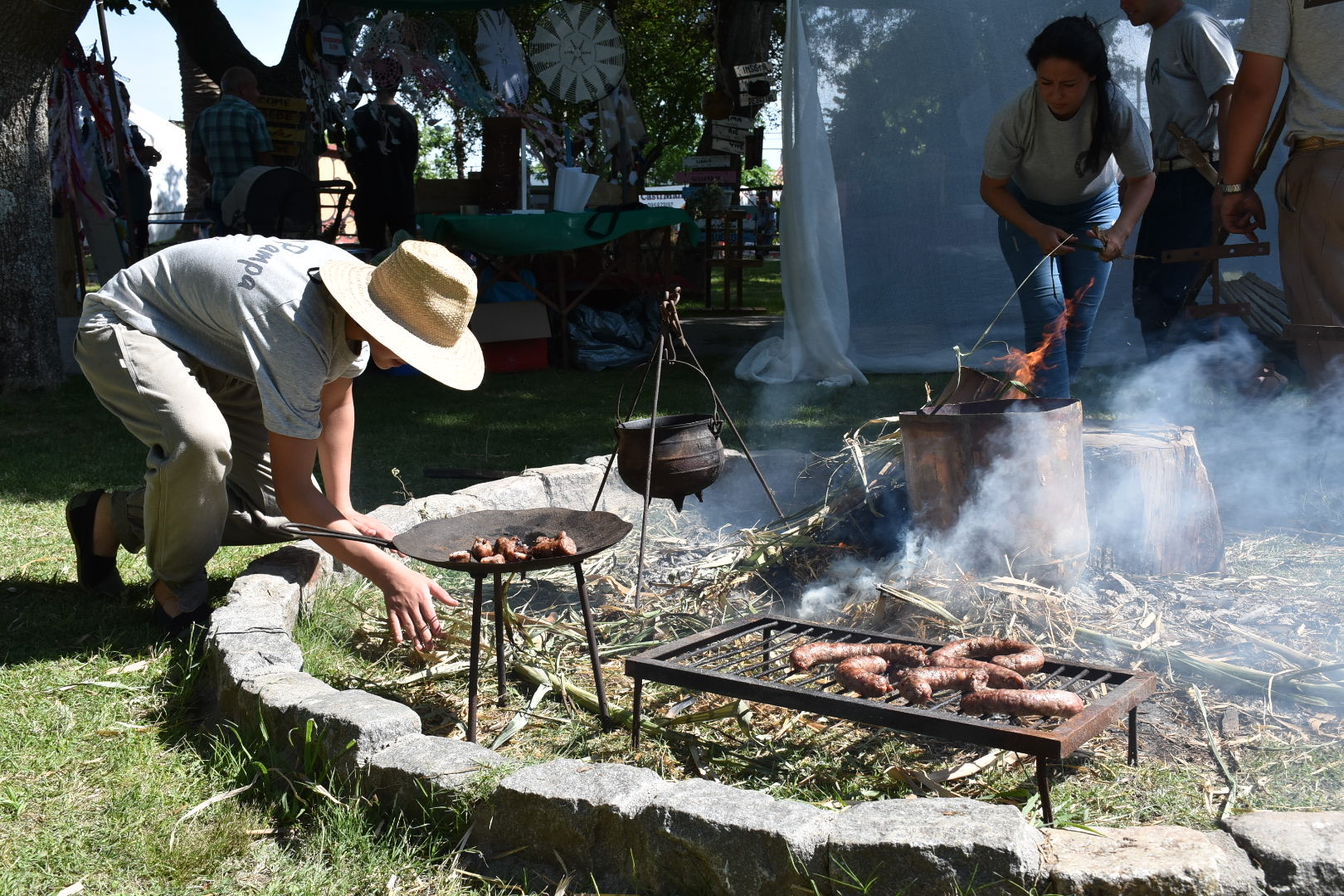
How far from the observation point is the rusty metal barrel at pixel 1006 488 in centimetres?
359

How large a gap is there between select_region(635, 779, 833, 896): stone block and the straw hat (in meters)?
1.32

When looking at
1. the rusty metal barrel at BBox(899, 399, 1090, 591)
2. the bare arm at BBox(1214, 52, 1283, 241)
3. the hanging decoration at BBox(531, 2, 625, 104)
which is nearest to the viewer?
the rusty metal barrel at BBox(899, 399, 1090, 591)

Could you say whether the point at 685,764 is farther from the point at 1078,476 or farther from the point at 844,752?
the point at 1078,476

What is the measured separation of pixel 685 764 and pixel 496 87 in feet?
31.3

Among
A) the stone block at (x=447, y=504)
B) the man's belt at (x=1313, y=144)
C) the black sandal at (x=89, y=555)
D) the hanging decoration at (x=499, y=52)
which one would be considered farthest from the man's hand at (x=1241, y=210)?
the hanging decoration at (x=499, y=52)

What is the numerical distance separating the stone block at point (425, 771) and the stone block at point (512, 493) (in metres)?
2.12

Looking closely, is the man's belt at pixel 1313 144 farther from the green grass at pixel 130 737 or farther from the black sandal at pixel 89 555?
the black sandal at pixel 89 555

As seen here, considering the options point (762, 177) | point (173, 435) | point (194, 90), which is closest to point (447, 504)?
point (173, 435)

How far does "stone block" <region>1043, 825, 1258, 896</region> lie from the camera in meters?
1.89

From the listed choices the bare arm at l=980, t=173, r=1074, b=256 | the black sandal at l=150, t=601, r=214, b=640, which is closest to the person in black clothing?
the bare arm at l=980, t=173, r=1074, b=256

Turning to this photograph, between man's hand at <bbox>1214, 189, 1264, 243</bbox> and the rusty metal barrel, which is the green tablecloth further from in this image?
the rusty metal barrel

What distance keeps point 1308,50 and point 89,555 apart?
16.1 ft

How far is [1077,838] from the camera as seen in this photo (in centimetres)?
204

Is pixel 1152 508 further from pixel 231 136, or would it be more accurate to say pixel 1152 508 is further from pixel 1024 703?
pixel 231 136
